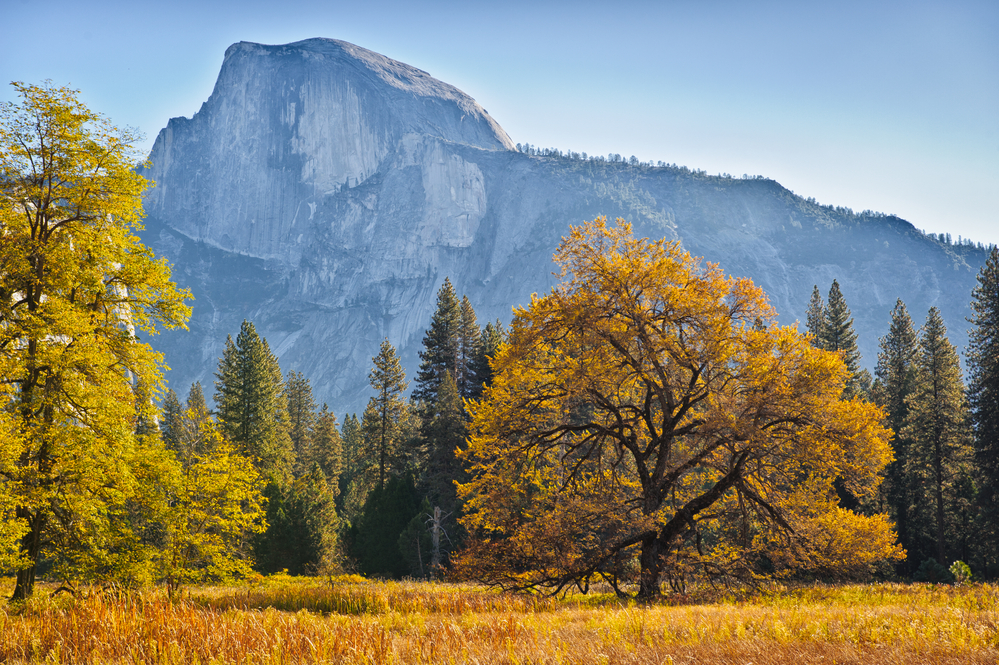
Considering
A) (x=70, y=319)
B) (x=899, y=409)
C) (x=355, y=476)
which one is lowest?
(x=355, y=476)

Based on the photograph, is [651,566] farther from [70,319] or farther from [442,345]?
[442,345]

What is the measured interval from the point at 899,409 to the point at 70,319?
49.6 m

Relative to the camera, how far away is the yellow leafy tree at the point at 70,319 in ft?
44.1

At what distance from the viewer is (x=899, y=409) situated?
145ft

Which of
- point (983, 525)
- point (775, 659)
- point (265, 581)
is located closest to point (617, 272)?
point (775, 659)

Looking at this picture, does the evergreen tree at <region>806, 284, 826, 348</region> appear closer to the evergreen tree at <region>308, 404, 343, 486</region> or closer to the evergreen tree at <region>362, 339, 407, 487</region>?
the evergreen tree at <region>362, 339, 407, 487</region>

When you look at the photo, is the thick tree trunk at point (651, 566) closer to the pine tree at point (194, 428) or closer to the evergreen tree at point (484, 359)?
the pine tree at point (194, 428)

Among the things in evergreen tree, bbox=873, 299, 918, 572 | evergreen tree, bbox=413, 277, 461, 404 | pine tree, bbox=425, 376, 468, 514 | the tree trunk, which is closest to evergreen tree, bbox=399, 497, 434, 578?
pine tree, bbox=425, 376, 468, 514

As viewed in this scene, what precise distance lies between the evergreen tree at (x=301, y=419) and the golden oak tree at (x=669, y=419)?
49.6 m

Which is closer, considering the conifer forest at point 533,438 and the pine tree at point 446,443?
the conifer forest at point 533,438

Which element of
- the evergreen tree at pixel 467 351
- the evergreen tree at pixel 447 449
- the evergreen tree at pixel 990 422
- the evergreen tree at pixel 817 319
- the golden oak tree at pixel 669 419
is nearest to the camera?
the golden oak tree at pixel 669 419

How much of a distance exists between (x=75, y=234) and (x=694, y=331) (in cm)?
1575

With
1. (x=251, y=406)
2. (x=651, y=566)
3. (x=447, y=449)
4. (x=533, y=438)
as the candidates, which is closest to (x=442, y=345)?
(x=447, y=449)

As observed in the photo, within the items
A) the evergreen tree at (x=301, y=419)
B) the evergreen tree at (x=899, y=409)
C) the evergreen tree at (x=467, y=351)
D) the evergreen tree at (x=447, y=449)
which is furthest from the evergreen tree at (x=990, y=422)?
the evergreen tree at (x=301, y=419)
